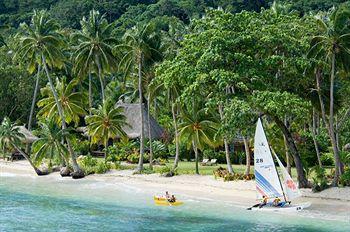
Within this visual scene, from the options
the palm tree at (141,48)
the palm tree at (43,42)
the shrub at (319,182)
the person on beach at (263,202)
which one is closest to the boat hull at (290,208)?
the person on beach at (263,202)

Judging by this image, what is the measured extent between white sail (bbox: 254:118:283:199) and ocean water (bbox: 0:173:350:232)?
1.34 metres

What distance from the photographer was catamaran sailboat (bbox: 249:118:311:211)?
101ft

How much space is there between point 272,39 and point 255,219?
1036 centimetres

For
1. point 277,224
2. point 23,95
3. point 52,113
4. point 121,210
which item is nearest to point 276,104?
point 277,224

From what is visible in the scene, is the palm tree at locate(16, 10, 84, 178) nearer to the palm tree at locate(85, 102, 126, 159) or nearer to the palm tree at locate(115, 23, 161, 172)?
the palm tree at locate(85, 102, 126, 159)

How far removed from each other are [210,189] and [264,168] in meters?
8.75

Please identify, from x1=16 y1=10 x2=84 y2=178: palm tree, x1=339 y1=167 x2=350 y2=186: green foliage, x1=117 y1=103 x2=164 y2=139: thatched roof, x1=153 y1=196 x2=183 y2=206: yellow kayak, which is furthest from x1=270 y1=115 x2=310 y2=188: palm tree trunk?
x1=117 y1=103 x2=164 y2=139: thatched roof

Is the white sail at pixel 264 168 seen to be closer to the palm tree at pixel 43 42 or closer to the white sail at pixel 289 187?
the white sail at pixel 289 187

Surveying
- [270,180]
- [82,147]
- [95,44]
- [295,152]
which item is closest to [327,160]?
[295,152]

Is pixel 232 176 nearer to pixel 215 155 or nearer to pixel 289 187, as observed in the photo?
pixel 289 187

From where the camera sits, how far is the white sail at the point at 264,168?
101 feet

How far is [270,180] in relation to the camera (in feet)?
101

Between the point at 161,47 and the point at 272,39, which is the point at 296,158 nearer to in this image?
the point at 272,39

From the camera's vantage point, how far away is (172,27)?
→ 5141 cm
